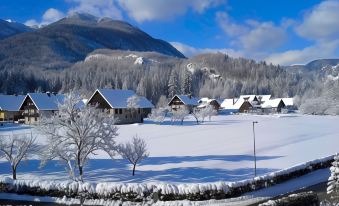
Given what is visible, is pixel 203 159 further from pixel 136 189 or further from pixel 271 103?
pixel 271 103

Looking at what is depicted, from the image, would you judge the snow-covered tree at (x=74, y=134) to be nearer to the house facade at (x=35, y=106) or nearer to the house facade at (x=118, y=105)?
the house facade at (x=118, y=105)

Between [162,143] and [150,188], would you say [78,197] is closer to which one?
[150,188]

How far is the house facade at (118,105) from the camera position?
84812mm

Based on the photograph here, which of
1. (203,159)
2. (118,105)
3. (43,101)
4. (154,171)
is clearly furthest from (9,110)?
(154,171)

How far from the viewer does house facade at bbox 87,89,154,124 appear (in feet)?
278

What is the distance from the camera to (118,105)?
85125 millimetres

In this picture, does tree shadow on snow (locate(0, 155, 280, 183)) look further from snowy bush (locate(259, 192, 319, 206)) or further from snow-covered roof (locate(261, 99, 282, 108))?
snow-covered roof (locate(261, 99, 282, 108))

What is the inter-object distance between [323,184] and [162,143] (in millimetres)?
24262

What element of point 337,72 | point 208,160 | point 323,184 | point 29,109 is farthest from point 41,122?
point 337,72


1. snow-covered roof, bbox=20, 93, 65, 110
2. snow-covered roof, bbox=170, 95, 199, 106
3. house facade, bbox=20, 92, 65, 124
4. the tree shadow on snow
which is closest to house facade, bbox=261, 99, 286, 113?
snow-covered roof, bbox=170, 95, 199, 106

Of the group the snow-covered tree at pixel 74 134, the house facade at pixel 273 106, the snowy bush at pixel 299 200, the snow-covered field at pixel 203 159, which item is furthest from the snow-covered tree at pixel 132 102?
the house facade at pixel 273 106

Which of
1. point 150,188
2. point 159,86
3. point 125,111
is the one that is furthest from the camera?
point 159,86

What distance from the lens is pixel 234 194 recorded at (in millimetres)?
27375

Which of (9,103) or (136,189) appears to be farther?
(9,103)
